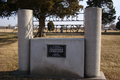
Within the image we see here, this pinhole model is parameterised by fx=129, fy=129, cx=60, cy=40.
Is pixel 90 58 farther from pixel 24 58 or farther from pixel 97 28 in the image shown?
pixel 24 58

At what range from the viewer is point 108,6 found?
103 feet

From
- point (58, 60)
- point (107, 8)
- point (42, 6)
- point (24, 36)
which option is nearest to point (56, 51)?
point (58, 60)

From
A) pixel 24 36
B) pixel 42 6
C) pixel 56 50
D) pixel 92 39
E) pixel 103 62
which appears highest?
pixel 42 6

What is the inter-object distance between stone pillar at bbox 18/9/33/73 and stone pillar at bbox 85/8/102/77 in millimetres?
2265

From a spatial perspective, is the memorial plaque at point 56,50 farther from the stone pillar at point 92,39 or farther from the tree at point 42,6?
the tree at point 42,6

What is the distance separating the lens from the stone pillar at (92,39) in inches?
184

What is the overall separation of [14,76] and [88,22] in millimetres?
3534

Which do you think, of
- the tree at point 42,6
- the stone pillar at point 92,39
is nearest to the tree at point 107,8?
the tree at point 42,6

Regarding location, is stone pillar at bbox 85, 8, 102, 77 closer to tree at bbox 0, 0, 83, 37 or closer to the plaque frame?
the plaque frame

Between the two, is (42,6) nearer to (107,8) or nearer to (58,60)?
(58,60)

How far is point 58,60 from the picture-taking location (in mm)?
4891

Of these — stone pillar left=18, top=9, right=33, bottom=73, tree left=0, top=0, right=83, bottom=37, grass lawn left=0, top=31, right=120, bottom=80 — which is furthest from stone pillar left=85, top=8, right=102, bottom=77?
tree left=0, top=0, right=83, bottom=37

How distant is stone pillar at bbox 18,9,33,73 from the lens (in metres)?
5.07

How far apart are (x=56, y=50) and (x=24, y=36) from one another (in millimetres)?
1391
